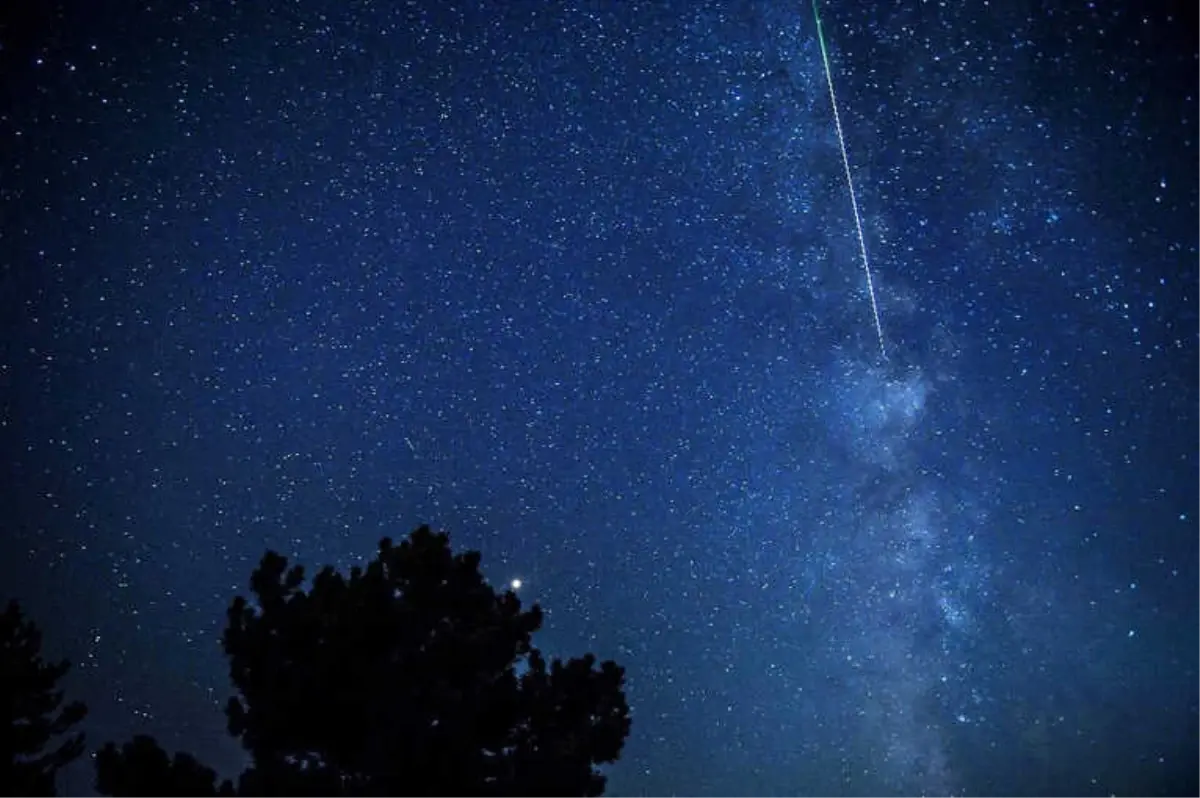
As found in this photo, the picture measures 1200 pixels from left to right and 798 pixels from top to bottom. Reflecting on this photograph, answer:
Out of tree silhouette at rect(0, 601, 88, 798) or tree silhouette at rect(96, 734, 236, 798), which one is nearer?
tree silhouette at rect(96, 734, 236, 798)

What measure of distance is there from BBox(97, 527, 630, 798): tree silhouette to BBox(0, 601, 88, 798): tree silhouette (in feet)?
23.4

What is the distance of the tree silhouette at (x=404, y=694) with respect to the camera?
513 cm

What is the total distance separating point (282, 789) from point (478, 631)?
2.11 m

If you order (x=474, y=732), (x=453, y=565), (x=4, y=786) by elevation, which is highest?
(x=453, y=565)

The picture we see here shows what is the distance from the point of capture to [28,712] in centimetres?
1005

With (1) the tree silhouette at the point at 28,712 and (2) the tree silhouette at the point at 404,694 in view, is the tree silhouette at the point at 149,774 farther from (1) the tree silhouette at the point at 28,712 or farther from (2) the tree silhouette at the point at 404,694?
(1) the tree silhouette at the point at 28,712

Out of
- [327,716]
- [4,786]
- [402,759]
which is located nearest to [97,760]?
[327,716]

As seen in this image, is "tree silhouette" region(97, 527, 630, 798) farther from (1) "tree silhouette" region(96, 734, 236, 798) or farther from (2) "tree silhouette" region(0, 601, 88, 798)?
(2) "tree silhouette" region(0, 601, 88, 798)

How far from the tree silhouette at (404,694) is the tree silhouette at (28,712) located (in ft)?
23.4

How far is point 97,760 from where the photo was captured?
5230mm

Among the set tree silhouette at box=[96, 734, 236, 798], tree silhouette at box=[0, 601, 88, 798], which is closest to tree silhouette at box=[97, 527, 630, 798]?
tree silhouette at box=[96, 734, 236, 798]

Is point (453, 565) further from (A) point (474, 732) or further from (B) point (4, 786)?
(B) point (4, 786)

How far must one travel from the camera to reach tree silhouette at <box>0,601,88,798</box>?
9328 mm

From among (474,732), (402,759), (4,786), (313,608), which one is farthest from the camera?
(4,786)
